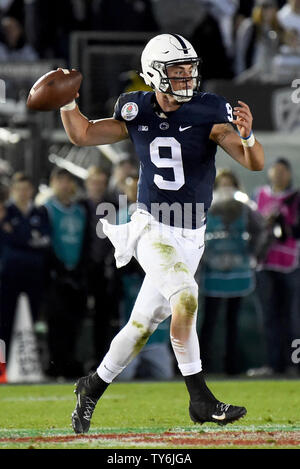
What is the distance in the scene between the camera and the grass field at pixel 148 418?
5375 millimetres

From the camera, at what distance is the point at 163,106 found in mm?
6008

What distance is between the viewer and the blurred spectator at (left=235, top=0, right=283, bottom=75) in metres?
11.3

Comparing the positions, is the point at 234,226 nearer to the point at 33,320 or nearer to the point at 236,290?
the point at 236,290

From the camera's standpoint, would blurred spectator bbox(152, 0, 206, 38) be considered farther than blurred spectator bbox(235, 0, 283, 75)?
Yes

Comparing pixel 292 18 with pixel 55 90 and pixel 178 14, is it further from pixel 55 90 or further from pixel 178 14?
pixel 55 90

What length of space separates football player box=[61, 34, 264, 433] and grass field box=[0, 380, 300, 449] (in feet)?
0.71

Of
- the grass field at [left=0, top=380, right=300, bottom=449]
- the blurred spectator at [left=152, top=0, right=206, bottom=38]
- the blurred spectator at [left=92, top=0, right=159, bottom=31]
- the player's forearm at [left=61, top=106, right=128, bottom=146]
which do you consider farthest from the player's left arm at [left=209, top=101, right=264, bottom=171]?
the blurred spectator at [left=152, top=0, right=206, bottom=38]

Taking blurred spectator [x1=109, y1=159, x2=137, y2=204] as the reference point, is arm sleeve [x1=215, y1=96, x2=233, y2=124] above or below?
above

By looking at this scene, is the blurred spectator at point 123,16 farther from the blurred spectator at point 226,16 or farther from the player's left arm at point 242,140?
the player's left arm at point 242,140

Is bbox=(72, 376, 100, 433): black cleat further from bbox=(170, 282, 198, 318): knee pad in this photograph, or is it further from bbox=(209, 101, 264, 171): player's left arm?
bbox=(209, 101, 264, 171): player's left arm

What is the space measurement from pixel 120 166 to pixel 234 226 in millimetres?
1185

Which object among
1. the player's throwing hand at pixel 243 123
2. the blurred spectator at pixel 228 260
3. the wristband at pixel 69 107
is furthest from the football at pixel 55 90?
the blurred spectator at pixel 228 260
